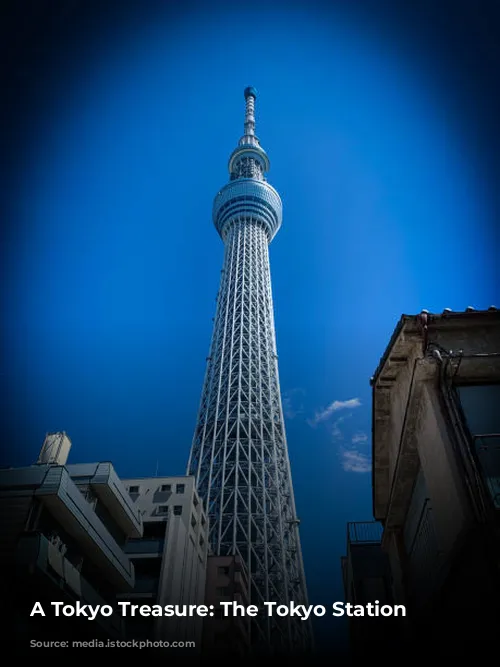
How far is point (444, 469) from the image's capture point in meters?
6.64

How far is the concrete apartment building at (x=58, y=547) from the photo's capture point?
11312 millimetres

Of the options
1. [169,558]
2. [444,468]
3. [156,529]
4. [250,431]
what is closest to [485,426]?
[444,468]

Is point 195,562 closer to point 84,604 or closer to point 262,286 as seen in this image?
point 84,604

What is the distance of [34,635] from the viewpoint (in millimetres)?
11094

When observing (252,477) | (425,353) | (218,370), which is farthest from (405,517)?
(218,370)

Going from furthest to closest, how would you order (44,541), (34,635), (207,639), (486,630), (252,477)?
(252,477) → (207,639) → (44,541) → (34,635) → (486,630)

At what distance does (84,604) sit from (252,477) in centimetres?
3108

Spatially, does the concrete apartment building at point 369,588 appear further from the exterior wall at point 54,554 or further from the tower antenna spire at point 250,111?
the tower antenna spire at point 250,111

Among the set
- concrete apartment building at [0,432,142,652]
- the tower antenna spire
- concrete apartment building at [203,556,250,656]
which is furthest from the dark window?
the tower antenna spire

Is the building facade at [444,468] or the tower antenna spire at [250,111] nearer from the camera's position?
the building facade at [444,468]

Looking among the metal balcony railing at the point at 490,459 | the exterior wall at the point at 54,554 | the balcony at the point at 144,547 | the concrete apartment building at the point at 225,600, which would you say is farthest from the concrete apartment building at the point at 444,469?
the concrete apartment building at the point at 225,600

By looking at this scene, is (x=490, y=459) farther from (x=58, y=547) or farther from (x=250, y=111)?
(x=250, y=111)

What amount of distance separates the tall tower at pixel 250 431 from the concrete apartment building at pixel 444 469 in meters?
28.1

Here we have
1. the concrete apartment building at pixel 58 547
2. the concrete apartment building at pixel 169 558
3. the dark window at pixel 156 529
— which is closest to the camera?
the concrete apartment building at pixel 58 547
